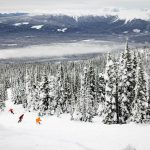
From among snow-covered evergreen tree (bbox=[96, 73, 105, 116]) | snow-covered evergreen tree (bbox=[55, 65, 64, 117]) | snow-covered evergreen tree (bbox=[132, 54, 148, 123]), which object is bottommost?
snow-covered evergreen tree (bbox=[55, 65, 64, 117])

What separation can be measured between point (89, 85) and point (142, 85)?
21.3 metres

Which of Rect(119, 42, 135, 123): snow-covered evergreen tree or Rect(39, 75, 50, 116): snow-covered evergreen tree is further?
Rect(39, 75, 50, 116): snow-covered evergreen tree

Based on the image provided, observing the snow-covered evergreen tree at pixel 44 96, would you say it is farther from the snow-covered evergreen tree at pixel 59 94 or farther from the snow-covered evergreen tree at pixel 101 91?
the snow-covered evergreen tree at pixel 101 91

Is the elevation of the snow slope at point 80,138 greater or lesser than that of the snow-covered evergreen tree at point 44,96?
greater

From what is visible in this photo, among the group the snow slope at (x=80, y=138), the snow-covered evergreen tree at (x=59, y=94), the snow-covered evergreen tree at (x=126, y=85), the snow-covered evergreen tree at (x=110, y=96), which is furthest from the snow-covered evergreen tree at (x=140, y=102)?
the snow-covered evergreen tree at (x=59, y=94)

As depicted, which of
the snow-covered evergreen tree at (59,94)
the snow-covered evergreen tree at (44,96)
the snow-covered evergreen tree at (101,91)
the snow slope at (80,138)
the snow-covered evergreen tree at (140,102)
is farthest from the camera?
the snow-covered evergreen tree at (59,94)

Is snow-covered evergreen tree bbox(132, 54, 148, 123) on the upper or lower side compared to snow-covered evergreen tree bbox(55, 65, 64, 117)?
upper

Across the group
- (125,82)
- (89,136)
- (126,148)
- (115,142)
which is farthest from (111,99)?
(126,148)

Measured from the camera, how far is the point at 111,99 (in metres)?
48.7

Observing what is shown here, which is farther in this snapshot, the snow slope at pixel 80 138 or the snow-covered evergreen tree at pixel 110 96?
the snow-covered evergreen tree at pixel 110 96

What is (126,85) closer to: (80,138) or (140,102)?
(140,102)

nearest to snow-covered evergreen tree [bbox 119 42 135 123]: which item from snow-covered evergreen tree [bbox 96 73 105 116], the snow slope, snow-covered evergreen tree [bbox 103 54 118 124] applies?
snow-covered evergreen tree [bbox 103 54 118 124]

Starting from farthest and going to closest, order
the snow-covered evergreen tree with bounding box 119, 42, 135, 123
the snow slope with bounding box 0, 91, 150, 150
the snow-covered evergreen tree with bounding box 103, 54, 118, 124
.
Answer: the snow-covered evergreen tree with bounding box 119, 42, 135, 123 < the snow-covered evergreen tree with bounding box 103, 54, 118, 124 < the snow slope with bounding box 0, 91, 150, 150

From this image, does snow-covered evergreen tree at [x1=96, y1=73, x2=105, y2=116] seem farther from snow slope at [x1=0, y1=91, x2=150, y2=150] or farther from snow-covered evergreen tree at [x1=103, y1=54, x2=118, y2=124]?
snow slope at [x1=0, y1=91, x2=150, y2=150]
